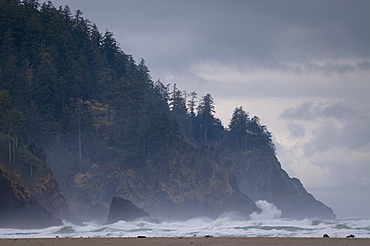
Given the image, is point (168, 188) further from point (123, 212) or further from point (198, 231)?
point (198, 231)

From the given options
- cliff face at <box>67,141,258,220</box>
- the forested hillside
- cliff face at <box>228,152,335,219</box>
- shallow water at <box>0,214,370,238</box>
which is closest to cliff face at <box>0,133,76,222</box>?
the forested hillside

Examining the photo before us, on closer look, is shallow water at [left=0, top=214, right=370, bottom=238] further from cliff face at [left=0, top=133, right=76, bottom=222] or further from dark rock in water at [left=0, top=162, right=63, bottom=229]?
cliff face at [left=0, top=133, right=76, bottom=222]

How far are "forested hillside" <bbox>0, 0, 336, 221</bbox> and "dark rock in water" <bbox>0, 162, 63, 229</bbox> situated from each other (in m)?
12.7

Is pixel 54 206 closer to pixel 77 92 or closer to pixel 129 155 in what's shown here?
pixel 129 155

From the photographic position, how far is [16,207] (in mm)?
45031

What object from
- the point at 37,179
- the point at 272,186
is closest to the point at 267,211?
the point at 272,186

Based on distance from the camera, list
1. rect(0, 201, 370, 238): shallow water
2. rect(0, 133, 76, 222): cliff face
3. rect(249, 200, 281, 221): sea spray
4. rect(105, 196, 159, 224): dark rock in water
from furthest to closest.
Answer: rect(249, 200, 281, 221): sea spray < rect(105, 196, 159, 224): dark rock in water < rect(0, 133, 76, 222): cliff face < rect(0, 201, 370, 238): shallow water

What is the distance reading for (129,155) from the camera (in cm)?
7494

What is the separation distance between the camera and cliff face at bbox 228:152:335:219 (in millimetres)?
97188

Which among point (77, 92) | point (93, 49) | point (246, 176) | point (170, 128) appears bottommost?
point (246, 176)

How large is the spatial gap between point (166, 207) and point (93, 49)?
37.8 m

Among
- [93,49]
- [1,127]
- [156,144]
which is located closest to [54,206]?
[1,127]

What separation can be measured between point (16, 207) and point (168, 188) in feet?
108

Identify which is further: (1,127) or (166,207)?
(166,207)
